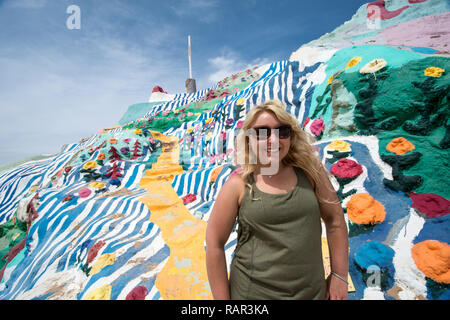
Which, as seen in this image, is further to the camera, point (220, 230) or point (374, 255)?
point (374, 255)

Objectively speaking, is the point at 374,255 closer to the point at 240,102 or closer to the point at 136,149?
the point at 240,102

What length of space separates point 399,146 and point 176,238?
3.36m

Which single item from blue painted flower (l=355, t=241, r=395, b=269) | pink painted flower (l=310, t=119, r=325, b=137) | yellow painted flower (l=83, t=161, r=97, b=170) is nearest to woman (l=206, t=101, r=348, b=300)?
blue painted flower (l=355, t=241, r=395, b=269)

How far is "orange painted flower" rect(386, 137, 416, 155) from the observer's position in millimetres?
2506

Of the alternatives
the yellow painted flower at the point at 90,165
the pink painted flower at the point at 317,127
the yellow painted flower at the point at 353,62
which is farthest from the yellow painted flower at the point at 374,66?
the yellow painted flower at the point at 90,165

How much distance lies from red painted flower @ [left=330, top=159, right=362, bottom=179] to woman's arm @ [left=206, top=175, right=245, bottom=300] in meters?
2.23

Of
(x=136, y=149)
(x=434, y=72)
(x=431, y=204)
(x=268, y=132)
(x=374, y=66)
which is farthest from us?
(x=136, y=149)

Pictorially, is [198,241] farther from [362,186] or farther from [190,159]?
[190,159]

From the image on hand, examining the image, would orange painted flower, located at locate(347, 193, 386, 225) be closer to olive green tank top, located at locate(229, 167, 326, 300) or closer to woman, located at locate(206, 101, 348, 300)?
woman, located at locate(206, 101, 348, 300)

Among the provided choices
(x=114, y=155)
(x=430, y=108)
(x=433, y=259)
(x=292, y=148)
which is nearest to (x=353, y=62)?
(x=430, y=108)

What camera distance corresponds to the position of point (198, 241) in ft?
9.32

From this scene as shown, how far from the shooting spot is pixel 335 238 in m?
1.19

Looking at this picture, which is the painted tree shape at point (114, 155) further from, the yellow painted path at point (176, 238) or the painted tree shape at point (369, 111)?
the painted tree shape at point (369, 111)

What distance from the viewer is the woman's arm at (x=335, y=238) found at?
113 centimetres
